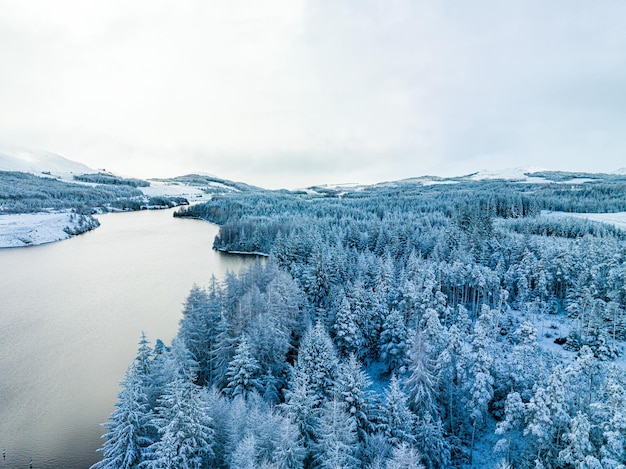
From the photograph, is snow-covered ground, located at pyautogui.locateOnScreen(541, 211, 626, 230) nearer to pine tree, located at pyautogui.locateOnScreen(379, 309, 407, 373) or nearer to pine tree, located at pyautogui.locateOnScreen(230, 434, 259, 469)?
pine tree, located at pyautogui.locateOnScreen(379, 309, 407, 373)

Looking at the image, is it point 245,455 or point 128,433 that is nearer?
point 245,455

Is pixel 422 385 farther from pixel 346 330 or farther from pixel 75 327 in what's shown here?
pixel 75 327

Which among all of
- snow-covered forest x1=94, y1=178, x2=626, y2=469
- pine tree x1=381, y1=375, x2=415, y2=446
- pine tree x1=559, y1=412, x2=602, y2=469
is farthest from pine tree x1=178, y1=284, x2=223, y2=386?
pine tree x1=559, y1=412, x2=602, y2=469

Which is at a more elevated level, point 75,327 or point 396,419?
point 396,419

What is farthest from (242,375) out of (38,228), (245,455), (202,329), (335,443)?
(38,228)

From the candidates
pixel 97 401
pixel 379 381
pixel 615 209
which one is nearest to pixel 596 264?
pixel 379 381

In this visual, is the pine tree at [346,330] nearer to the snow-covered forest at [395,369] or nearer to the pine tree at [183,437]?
the snow-covered forest at [395,369]

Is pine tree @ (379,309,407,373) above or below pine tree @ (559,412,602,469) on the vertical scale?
below
